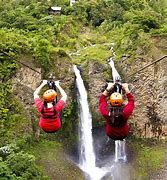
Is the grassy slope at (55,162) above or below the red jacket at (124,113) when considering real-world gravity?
below

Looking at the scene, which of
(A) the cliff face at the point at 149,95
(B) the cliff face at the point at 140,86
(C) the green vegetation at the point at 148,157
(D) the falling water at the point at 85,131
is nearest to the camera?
(C) the green vegetation at the point at 148,157

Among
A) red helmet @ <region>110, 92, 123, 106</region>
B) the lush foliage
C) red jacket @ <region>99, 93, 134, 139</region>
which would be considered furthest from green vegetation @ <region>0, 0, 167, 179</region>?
red helmet @ <region>110, 92, 123, 106</region>

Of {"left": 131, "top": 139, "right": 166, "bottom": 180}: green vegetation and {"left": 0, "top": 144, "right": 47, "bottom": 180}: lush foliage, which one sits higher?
{"left": 0, "top": 144, "right": 47, "bottom": 180}: lush foliage

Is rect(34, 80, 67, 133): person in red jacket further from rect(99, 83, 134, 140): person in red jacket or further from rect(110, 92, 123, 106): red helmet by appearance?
rect(110, 92, 123, 106): red helmet

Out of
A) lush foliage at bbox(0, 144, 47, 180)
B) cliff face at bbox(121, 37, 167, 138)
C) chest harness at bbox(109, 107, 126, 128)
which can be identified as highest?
chest harness at bbox(109, 107, 126, 128)

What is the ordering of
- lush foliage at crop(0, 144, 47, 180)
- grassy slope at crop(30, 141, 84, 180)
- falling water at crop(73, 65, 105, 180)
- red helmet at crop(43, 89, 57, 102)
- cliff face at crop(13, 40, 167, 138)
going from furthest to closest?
cliff face at crop(13, 40, 167, 138), falling water at crop(73, 65, 105, 180), grassy slope at crop(30, 141, 84, 180), lush foliage at crop(0, 144, 47, 180), red helmet at crop(43, 89, 57, 102)

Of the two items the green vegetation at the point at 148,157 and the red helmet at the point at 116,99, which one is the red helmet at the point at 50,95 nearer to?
the red helmet at the point at 116,99

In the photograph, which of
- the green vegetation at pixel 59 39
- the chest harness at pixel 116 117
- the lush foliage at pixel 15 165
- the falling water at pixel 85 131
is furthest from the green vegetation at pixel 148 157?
the chest harness at pixel 116 117

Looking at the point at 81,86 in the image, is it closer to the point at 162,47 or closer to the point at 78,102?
the point at 78,102

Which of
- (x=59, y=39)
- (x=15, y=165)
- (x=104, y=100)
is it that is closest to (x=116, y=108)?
(x=104, y=100)

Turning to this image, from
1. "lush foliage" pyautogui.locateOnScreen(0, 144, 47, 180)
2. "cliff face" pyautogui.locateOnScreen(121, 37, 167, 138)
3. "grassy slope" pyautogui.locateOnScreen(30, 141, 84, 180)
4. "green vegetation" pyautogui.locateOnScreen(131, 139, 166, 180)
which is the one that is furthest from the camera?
"cliff face" pyautogui.locateOnScreen(121, 37, 167, 138)

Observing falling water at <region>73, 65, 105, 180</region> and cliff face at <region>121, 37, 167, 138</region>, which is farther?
cliff face at <region>121, 37, 167, 138</region>

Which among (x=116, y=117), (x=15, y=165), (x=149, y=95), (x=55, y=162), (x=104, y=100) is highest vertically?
(x=104, y=100)

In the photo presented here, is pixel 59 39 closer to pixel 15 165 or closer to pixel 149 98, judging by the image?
pixel 149 98
